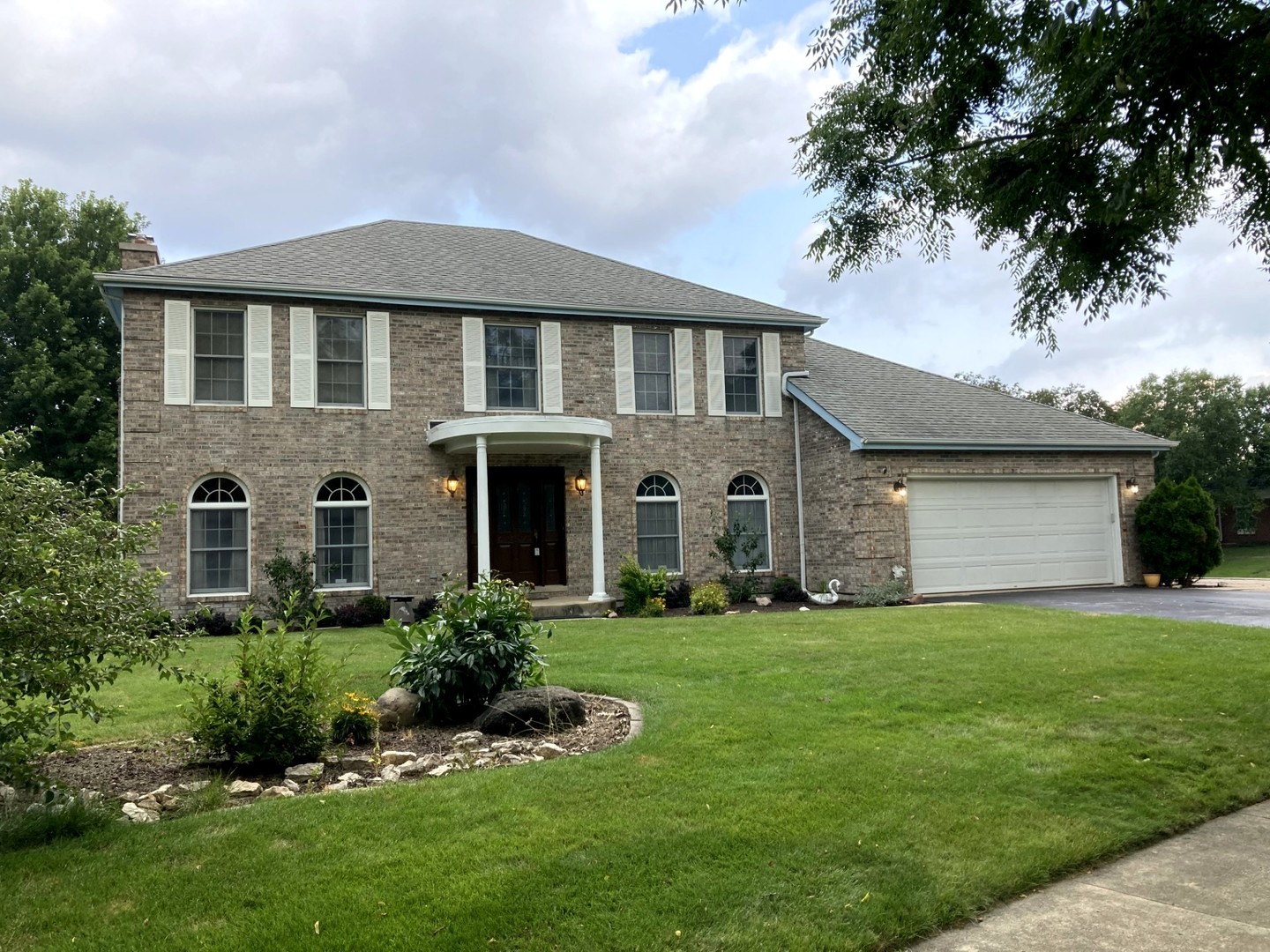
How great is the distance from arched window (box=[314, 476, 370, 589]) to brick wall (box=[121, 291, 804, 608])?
20 centimetres

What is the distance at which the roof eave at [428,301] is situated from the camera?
14812 millimetres

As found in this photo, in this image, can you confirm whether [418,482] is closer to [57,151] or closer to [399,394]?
[399,394]

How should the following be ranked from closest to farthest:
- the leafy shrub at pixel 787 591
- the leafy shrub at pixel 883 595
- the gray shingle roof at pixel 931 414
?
1. the leafy shrub at pixel 883 595
2. the gray shingle roof at pixel 931 414
3. the leafy shrub at pixel 787 591

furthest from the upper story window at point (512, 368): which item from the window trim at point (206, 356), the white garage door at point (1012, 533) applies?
the white garage door at point (1012, 533)

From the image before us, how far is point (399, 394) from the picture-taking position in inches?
645

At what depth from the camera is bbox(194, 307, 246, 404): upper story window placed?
1534 cm

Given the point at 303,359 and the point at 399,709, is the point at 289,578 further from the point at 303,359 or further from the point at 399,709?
the point at 399,709

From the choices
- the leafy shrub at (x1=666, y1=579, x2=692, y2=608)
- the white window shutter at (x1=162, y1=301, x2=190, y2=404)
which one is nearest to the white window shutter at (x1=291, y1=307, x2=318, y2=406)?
the white window shutter at (x1=162, y1=301, x2=190, y2=404)

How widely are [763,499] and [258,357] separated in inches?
397

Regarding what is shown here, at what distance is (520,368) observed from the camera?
56.6ft

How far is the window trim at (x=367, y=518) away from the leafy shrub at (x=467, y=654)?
29.0 feet

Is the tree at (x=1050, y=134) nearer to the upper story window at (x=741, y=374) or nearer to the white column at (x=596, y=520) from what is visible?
the white column at (x=596, y=520)

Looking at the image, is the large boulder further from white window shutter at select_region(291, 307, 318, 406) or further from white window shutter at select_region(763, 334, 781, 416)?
white window shutter at select_region(763, 334, 781, 416)

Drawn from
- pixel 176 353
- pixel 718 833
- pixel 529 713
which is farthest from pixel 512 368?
pixel 718 833
